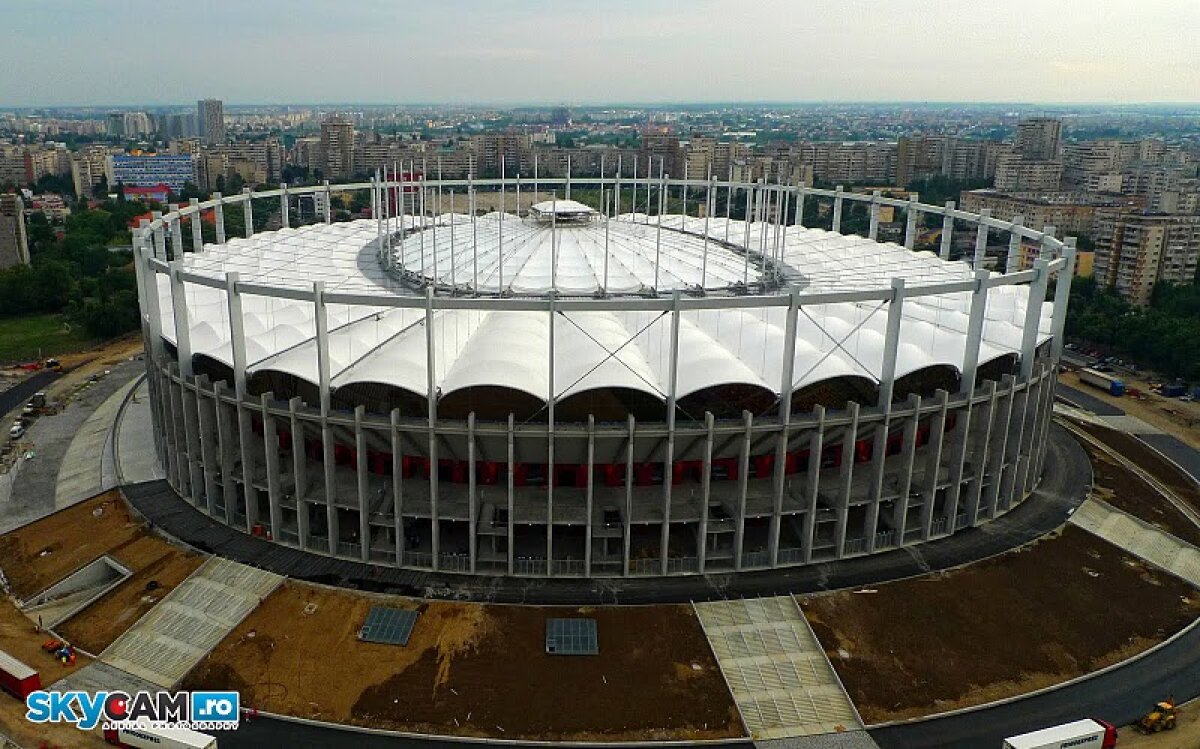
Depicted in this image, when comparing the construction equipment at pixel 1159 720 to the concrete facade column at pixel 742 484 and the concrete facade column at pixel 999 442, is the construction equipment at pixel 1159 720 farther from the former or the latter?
the concrete facade column at pixel 742 484

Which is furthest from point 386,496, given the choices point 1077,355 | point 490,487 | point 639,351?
point 1077,355

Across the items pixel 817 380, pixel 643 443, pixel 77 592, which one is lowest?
pixel 77 592

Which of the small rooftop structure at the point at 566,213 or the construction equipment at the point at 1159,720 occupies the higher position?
the small rooftop structure at the point at 566,213

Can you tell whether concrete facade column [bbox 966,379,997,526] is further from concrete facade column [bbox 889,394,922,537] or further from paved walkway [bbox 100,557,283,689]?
paved walkway [bbox 100,557,283,689]

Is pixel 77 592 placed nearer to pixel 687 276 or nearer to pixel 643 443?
pixel 643 443

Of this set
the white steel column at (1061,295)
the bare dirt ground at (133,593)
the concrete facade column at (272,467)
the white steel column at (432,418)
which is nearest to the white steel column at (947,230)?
the white steel column at (1061,295)

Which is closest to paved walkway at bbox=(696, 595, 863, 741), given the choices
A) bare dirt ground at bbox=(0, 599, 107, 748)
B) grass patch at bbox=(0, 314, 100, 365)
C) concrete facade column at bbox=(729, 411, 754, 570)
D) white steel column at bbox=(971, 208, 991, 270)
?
concrete facade column at bbox=(729, 411, 754, 570)

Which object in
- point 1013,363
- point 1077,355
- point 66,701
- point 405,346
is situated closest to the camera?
point 66,701
